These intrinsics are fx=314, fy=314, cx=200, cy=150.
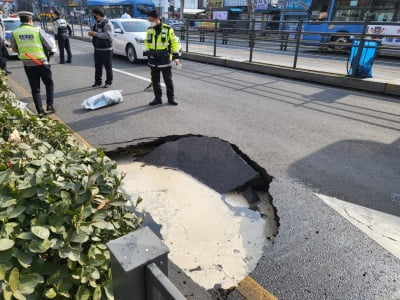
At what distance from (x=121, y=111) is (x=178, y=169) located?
260 cm

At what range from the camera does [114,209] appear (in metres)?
1.75

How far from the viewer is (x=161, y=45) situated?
598cm

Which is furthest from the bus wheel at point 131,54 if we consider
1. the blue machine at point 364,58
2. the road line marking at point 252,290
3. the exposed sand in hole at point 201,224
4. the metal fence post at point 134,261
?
the metal fence post at point 134,261

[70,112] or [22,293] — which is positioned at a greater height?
[22,293]

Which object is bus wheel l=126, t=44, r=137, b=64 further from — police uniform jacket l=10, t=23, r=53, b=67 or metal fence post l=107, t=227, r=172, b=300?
metal fence post l=107, t=227, r=172, b=300

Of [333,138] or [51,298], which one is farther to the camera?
[333,138]

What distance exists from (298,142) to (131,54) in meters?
8.95

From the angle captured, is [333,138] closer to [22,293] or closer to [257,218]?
[257,218]

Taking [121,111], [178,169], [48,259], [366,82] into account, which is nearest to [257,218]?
[178,169]

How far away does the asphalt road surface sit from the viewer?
2.36 meters

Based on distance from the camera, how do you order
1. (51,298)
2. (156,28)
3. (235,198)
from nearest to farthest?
(51,298), (235,198), (156,28)

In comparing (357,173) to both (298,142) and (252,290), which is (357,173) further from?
(252,290)

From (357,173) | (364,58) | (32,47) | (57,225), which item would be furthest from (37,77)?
(364,58)

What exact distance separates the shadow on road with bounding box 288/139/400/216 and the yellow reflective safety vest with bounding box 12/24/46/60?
14.8 feet
